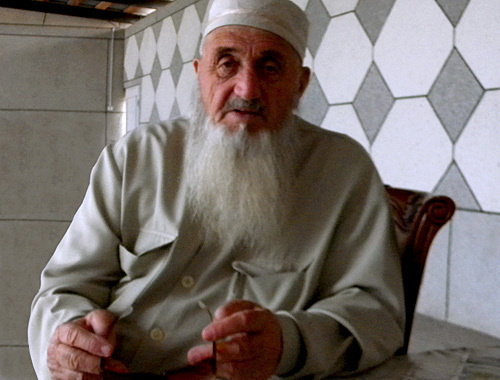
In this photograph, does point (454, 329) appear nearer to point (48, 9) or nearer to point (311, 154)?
point (311, 154)

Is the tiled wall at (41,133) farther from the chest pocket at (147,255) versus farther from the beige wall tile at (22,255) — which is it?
the chest pocket at (147,255)

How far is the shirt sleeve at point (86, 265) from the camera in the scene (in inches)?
42.6

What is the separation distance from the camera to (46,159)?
333cm

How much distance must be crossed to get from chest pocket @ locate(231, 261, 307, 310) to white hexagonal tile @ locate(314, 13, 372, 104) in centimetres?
67

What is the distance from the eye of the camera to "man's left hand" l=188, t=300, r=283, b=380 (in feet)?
2.57

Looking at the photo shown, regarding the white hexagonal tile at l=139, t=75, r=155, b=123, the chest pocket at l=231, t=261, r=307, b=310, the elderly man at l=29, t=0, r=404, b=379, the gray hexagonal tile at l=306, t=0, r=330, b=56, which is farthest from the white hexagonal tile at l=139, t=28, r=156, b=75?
the chest pocket at l=231, t=261, r=307, b=310

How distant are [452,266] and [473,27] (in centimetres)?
46

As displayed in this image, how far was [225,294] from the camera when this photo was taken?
1.10 metres

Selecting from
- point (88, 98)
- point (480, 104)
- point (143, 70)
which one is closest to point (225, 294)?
point (480, 104)

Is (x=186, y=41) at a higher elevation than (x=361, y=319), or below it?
higher

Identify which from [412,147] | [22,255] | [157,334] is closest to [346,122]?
[412,147]

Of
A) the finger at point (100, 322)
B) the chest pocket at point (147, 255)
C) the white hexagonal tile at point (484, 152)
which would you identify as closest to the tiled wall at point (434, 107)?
the white hexagonal tile at point (484, 152)

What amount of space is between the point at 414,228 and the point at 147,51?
209 cm

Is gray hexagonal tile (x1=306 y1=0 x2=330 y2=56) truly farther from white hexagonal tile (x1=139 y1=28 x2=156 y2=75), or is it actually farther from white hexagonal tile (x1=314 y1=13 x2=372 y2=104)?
white hexagonal tile (x1=139 y1=28 x2=156 y2=75)
